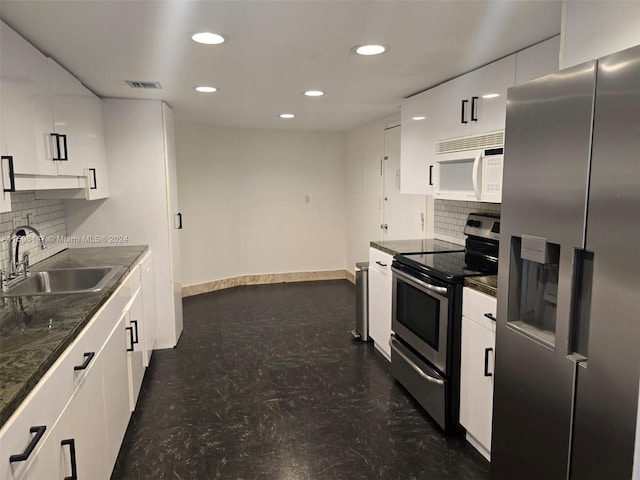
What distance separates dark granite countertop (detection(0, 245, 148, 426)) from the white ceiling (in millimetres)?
1222

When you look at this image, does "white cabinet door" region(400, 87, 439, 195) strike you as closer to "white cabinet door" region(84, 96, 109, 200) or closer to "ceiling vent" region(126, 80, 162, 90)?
"ceiling vent" region(126, 80, 162, 90)

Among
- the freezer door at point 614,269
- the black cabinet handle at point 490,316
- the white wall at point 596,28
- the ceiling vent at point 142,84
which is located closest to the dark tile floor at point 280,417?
the black cabinet handle at point 490,316

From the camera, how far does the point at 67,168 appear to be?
2.47 meters

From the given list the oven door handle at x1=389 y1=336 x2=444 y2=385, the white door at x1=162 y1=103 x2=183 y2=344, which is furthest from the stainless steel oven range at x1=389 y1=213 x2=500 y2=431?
the white door at x1=162 y1=103 x2=183 y2=344

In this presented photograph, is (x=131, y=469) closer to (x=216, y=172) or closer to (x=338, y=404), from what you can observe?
(x=338, y=404)

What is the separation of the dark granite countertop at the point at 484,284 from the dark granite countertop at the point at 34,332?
5.89ft

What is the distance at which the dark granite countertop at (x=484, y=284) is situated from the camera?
2051 mm

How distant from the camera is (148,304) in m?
3.32

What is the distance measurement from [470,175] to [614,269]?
5.77 feet

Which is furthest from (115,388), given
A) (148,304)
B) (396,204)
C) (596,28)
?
(396,204)

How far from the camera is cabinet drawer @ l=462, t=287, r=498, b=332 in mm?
2047

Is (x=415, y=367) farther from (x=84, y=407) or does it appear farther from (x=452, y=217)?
(x=84, y=407)

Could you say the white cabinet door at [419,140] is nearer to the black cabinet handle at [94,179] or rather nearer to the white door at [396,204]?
the white door at [396,204]

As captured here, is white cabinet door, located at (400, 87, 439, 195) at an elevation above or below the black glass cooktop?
above
